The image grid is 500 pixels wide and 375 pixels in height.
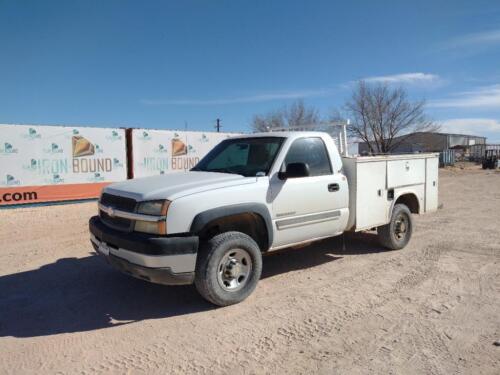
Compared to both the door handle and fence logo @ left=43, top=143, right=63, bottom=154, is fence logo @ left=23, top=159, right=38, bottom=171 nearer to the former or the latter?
fence logo @ left=43, top=143, right=63, bottom=154

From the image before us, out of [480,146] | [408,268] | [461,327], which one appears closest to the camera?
[461,327]

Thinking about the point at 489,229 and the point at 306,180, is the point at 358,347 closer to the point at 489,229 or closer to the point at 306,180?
the point at 306,180

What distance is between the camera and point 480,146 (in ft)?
193

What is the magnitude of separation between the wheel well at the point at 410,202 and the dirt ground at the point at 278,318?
790mm

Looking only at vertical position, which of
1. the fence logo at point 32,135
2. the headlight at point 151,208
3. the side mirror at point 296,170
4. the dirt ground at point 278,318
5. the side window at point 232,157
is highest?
the fence logo at point 32,135

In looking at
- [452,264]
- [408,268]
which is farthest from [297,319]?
[452,264]

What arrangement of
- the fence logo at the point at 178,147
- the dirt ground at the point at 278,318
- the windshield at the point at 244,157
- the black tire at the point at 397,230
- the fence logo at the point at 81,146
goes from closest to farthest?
the dirt ground at the point at 278,318 < the windshield at the point at 244,157 < the black tire at the point at 397,230 < the fence logo at the point at 81,146 < the fence logo at the point at 178,147

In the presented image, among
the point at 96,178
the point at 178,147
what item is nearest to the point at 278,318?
the point at 96,178

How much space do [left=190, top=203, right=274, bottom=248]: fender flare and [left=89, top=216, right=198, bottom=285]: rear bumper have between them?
0.15m

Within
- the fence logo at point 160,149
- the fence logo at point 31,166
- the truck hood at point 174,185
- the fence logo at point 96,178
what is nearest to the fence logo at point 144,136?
the fence logo at point 160,149

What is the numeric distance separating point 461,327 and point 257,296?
2124 mm

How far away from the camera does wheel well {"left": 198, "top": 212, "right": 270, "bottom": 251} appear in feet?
14.2

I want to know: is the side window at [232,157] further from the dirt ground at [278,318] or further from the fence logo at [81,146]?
the fence logo at [81,146]

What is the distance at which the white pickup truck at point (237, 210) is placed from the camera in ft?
12.8
